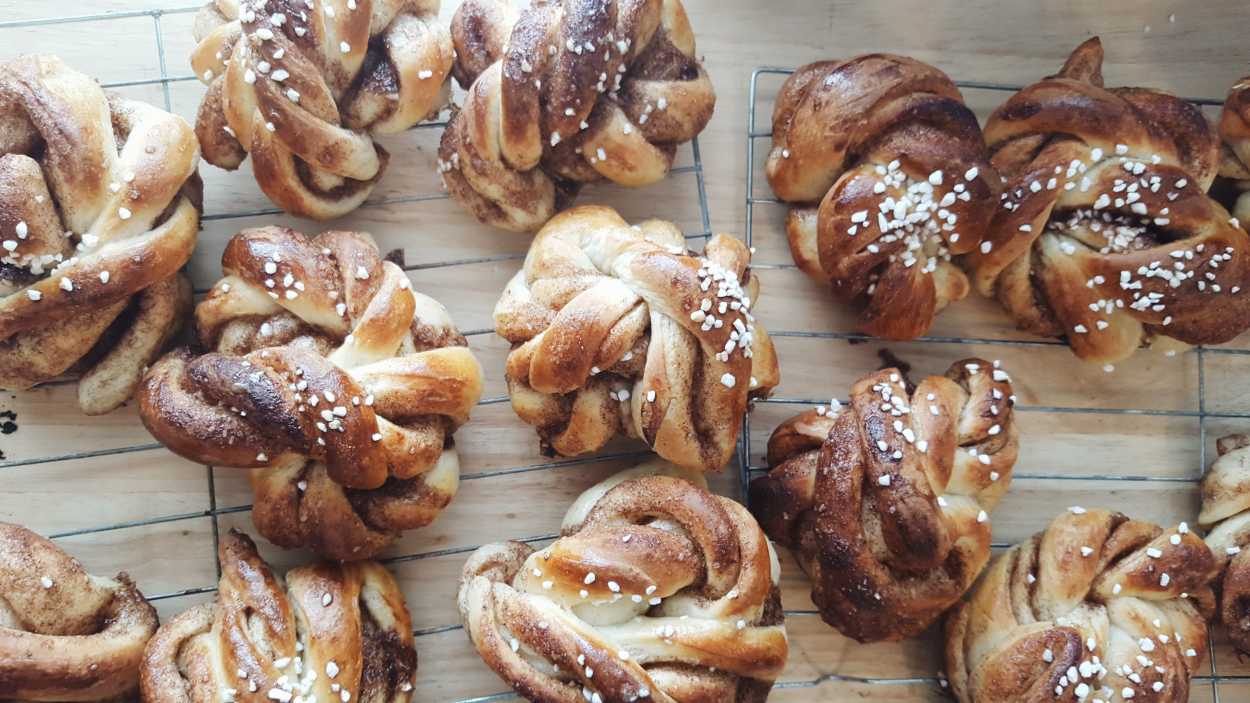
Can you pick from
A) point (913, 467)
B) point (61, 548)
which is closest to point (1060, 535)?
point (913, 467)

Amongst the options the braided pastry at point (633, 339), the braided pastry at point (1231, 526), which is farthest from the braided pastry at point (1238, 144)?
the braided pastry at point (633, 339)

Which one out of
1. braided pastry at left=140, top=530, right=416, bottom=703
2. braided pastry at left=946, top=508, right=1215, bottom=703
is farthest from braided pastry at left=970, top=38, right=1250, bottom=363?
braided pastry at left=140, top=530, right=416, bottom=703

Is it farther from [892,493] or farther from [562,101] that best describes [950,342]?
[562,101]

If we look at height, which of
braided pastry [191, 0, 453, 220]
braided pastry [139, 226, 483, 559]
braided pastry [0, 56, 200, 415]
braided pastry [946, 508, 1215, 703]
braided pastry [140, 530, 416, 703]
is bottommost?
braided pastry [140, 530, 416, 703]

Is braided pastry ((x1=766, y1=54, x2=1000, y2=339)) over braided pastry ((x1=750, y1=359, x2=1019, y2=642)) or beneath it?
over

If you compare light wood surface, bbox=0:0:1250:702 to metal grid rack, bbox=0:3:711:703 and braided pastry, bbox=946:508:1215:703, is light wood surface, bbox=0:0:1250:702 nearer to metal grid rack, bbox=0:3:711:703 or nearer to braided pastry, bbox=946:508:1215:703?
metal grid rack, bbox=0:3:711:703

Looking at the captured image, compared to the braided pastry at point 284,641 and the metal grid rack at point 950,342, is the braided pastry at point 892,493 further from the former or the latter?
the braided pastry at point 284,641

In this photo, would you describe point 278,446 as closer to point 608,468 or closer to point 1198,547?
point 608,468
